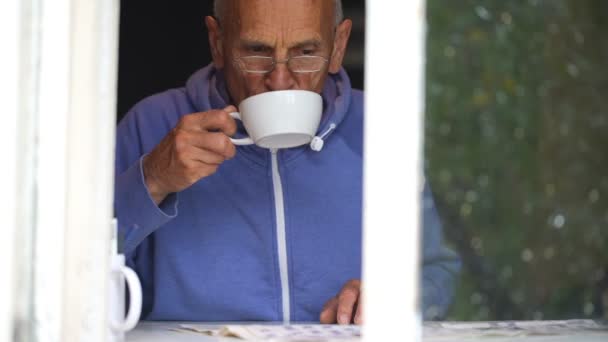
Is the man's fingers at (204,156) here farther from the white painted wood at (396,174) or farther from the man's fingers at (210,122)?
the white painted wood at (396,174)

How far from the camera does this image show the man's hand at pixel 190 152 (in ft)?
5.98

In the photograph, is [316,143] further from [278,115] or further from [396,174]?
[396,174]

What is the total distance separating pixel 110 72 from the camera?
117 centimetres

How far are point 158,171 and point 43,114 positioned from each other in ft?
2.39

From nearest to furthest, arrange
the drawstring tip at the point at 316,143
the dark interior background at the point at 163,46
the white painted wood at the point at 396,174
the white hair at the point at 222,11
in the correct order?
the white painted wood at the point at 396,174 < the drawstring tip at the point at 316,143 < the white hair at the point at 222,11 < the dark interior background at the point at 163,46

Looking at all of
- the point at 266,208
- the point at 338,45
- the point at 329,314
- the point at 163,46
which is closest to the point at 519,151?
the point at 163,46

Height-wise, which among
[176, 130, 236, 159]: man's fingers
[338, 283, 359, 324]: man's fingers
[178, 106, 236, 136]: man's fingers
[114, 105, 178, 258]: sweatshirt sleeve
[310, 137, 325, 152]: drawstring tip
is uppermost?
[178, 106, 236, 136]: man's fingers

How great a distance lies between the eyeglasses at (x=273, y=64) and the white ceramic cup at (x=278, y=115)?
23 cm

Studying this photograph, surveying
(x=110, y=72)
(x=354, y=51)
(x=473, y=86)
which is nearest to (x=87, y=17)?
(x=110, y=72)

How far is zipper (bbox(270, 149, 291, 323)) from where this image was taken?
2.18m

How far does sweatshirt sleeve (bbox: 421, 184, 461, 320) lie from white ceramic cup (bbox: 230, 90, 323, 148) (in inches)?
12.0

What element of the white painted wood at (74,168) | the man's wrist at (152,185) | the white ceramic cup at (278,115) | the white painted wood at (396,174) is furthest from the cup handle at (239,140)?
the white painted wood at (396,174)

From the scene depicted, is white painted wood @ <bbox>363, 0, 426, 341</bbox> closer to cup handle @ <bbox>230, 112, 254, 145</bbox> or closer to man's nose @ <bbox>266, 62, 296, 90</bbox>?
cup handle @ <bbox>230, 112, 254, 145</bbox>

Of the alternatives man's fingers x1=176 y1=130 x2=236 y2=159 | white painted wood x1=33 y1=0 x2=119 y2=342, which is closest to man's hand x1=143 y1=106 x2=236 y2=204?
man's fingers x1=176 y1=130 x2=236 y2=159
